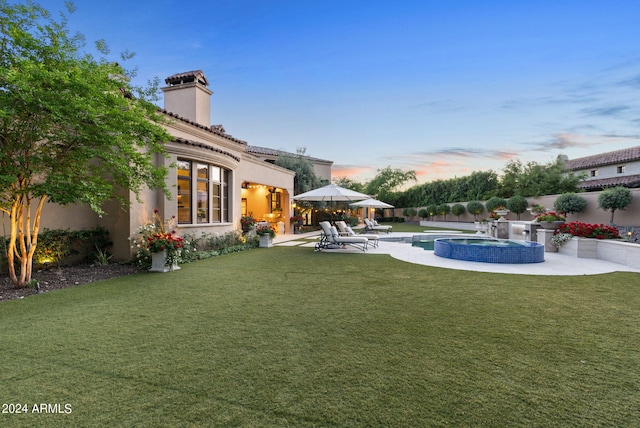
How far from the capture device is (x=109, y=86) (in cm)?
577

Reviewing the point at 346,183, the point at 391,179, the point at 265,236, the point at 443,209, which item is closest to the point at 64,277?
the point at 265,236

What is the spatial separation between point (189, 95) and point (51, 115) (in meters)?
10.4

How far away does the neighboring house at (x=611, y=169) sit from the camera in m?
25.4

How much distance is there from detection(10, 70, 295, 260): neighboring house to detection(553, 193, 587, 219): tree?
A: 18.1 m

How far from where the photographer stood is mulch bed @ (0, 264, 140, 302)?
5.82 m

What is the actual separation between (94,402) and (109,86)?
18.9 feet

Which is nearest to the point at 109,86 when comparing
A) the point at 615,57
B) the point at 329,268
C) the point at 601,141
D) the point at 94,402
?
the point at 94,402

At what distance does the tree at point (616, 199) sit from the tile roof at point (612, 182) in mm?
10746

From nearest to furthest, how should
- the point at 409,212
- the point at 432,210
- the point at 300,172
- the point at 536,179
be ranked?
the point at 300,172 → the point at 536,179 → the point at 432,210 → the point at 409,212

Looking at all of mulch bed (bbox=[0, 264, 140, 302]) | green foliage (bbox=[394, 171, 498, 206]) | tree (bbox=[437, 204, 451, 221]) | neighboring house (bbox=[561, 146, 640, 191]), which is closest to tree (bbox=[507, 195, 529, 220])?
neighboring house (bbox=[561, 146, 640, 191])

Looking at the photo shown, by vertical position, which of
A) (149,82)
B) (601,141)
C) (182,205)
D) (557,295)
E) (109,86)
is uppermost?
(601,141)

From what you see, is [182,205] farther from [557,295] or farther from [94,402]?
[557,295]

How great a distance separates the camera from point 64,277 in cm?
692

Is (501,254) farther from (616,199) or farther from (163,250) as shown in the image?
(616,199)
